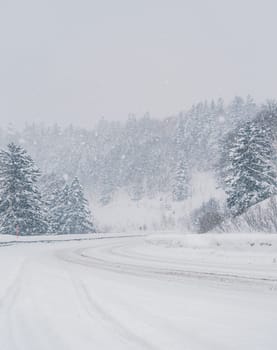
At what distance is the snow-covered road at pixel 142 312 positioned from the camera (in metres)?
4.22

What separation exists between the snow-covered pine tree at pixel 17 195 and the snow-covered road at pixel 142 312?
30.4 meters

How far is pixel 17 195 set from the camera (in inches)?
1517

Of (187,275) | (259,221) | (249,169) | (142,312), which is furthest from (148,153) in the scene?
(142,312)

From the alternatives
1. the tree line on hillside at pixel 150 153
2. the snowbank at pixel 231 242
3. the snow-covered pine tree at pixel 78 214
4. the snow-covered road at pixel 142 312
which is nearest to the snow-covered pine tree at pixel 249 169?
the snowbank at pixel 231 242

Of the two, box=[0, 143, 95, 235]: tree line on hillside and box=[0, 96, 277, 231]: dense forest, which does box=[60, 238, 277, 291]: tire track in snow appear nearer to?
box=[0, 143, 95, 235]: tree line on hillside

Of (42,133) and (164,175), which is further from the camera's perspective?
(42,133)

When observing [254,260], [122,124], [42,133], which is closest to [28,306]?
[254,260]

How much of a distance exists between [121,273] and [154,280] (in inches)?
Answer: 70.5

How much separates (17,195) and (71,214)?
11293mm

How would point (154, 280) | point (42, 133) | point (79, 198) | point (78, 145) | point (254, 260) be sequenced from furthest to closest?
point (42, 133), point (78, 145), point (79, 198), point (254, 260), point (154, 280)

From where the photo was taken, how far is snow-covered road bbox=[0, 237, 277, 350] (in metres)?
4.22

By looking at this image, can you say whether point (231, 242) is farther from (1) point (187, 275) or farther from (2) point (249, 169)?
(2) point (249, 169)

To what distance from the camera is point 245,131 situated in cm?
3378

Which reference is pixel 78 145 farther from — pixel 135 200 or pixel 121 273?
pixel 121 273
